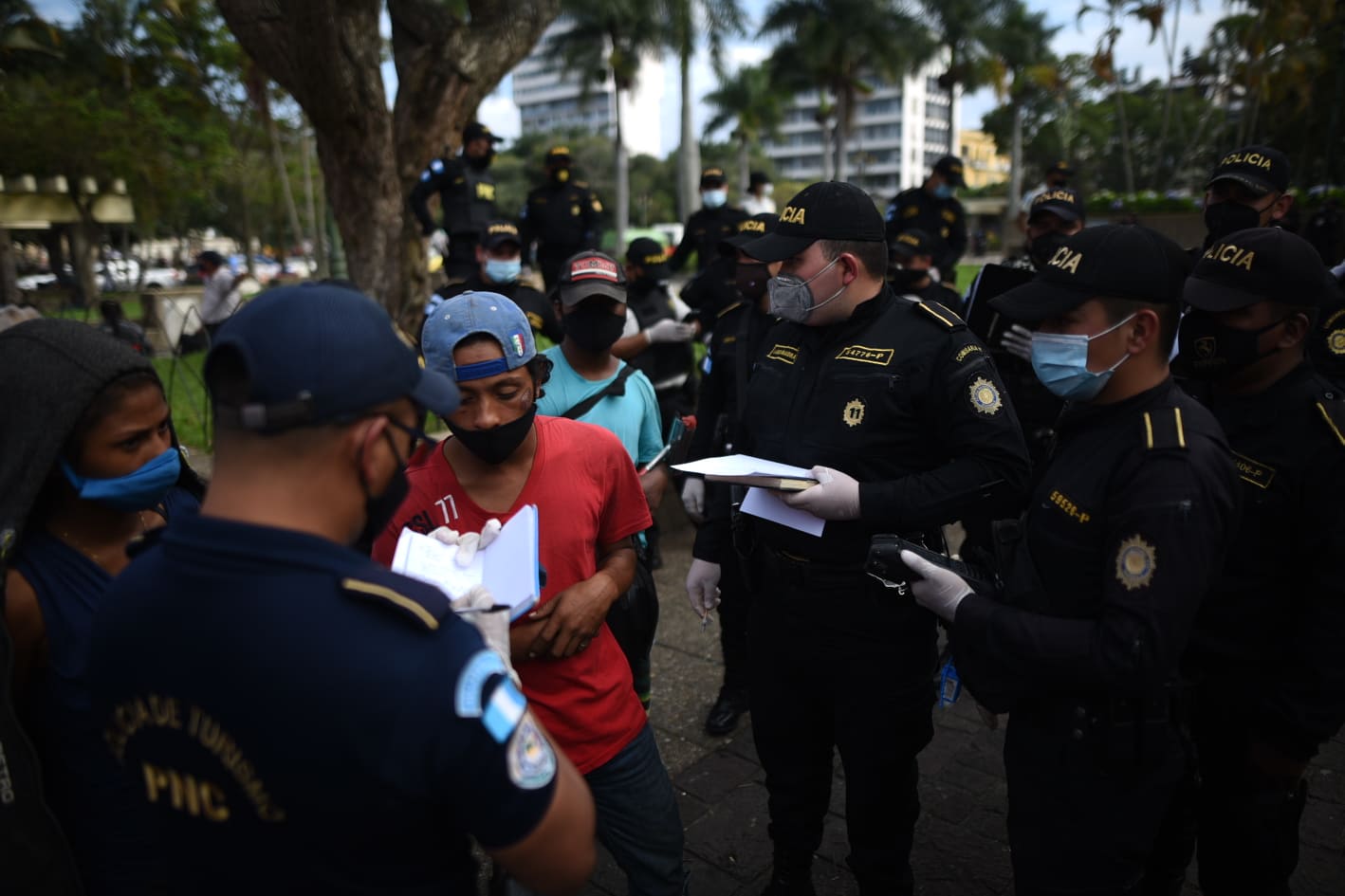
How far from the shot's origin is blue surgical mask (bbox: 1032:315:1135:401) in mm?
2109

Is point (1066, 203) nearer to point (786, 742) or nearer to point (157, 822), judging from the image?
point (786, 742)

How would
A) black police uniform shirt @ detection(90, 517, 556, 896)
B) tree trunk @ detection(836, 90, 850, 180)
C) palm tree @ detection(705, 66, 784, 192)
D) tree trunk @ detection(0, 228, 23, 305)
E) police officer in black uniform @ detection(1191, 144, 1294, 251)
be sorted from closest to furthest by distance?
1. black police uniform shirt @ detection(90, 517, 556, 896)
2. police officer in black uniform @ detection(1191, 144, 1294, 251)
3. tree trunk @ detection(0, 228, 23, 305)
4. tree trunk @ detection(836, 90, 850, 180)
5. palm tree @ detection(705, 66, 784, 192)

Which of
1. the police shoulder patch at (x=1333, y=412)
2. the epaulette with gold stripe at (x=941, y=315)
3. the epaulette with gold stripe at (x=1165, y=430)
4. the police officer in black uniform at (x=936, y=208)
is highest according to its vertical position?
the police officer in black uniform at (x=936, y=208)

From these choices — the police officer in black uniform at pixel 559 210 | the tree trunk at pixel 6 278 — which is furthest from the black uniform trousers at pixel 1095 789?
the tree trunk at pixel 6 278

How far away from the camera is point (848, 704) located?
268 cm

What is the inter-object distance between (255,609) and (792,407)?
1.97 metres

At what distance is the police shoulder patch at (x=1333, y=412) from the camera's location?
2.31 meters

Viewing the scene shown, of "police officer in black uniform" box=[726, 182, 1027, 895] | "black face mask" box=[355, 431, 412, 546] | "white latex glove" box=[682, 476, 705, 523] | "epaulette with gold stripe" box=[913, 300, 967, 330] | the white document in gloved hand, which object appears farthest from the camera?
"white latex glove" box=[682, 476, 705, 523]

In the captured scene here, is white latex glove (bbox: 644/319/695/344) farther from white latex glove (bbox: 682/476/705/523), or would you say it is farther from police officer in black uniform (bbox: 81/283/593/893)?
police officer in black uniform (bbox: 81/283/593/893)

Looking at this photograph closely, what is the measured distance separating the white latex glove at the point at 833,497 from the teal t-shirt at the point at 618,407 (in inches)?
44.4

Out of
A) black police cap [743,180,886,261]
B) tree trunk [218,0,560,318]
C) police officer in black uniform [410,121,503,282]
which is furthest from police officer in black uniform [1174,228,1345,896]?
tree trunk [218,0,560,318]

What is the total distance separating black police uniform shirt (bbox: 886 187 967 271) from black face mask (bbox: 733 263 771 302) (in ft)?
13.8

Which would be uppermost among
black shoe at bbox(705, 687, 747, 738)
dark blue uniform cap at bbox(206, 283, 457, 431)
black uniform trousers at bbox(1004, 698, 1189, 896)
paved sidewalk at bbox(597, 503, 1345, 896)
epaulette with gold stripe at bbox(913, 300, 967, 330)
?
dark blue uniform cap at bbox(206, 283, 457, 431)

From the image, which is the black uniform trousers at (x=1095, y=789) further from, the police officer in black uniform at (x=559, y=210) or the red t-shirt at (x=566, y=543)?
the police officer in black uniform at (x=559, y=210)
